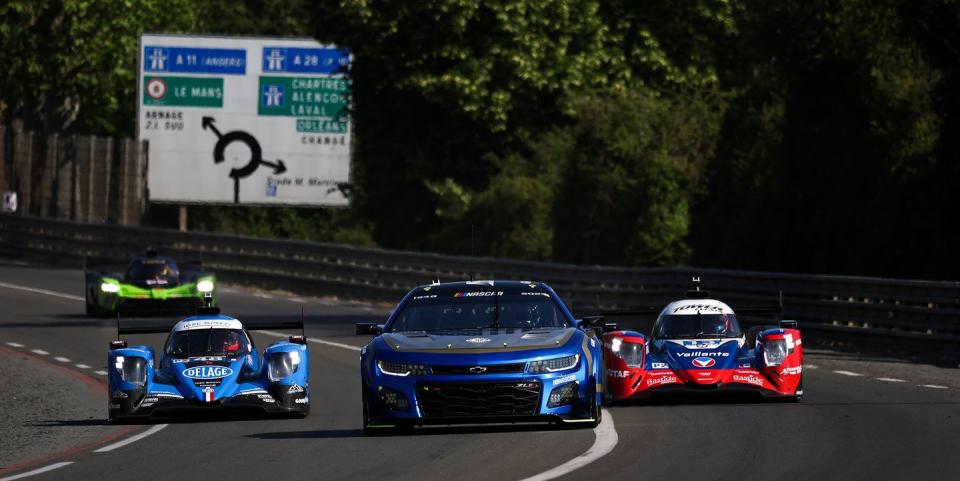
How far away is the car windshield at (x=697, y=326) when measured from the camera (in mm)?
19781

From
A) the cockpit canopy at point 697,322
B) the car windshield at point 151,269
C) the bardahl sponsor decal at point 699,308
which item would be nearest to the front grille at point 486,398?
the cockpit canopy at point 697,322

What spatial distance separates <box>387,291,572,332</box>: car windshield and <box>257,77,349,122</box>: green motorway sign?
3662 cm

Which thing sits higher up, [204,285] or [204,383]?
[204,383]

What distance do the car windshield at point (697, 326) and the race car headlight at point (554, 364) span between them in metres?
4.22

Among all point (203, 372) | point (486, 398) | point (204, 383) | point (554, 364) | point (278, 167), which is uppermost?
point (278, 167)

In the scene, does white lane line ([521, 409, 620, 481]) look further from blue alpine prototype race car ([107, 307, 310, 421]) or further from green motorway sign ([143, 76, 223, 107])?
green motorway sign ([143, 76, 223, 107])

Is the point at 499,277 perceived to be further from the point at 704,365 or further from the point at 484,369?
the point at 484,369

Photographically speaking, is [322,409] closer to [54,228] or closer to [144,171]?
[54,228]

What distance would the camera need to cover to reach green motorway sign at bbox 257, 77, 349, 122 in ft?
175

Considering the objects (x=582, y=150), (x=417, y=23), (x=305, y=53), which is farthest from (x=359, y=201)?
(x=582, y=150)

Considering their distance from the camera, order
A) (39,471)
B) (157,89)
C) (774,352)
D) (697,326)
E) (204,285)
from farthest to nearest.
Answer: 1. (157,89)
2. (204,285)
3. (697,326)
4. (774,352)
5. (39,471)

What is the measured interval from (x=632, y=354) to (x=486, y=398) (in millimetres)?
3992

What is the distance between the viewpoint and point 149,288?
33.5 meters

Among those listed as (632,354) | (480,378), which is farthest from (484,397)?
(632,354)
